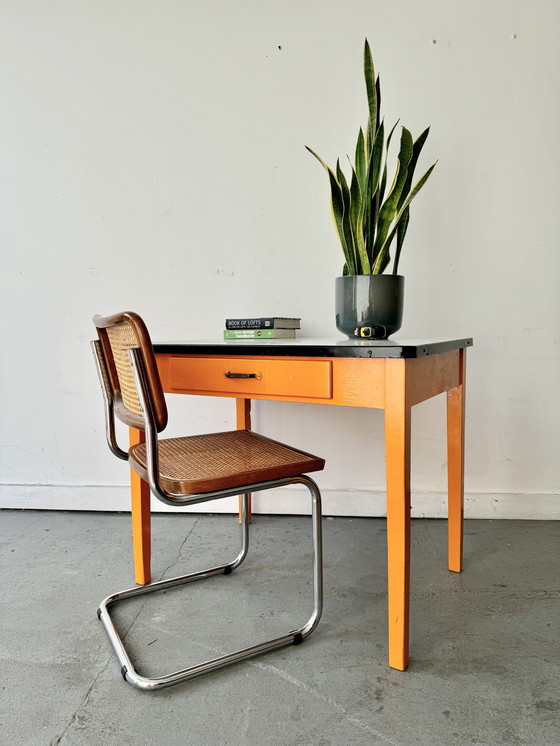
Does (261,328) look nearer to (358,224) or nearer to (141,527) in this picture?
(358,224)

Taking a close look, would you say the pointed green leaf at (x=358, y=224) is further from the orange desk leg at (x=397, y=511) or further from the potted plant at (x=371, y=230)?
the orange desk leg at (x=397, y=511)

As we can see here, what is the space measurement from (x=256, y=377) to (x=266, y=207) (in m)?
1.07

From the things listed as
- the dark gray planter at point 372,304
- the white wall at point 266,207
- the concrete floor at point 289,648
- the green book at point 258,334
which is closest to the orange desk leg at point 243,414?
the white wall at point 266,207

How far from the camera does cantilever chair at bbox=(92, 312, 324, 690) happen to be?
108 centimetres

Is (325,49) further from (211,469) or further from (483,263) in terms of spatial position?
(211,469)

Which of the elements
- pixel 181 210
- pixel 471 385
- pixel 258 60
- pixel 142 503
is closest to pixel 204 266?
pixel 181 210

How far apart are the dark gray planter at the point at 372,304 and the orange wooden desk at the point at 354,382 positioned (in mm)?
144

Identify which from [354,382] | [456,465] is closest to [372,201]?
[354,382]

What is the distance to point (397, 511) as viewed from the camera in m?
1.18

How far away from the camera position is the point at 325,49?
83.1 inches

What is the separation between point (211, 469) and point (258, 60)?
5.73 feet

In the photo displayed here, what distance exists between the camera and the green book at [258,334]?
177cm

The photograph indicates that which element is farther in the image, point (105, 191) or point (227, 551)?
point (105, 191)

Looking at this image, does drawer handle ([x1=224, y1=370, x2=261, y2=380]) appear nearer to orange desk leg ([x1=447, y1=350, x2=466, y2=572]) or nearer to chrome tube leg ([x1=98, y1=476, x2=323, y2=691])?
chrome tube leg ([x1=98, y1=476, x2=323, y2=691])
